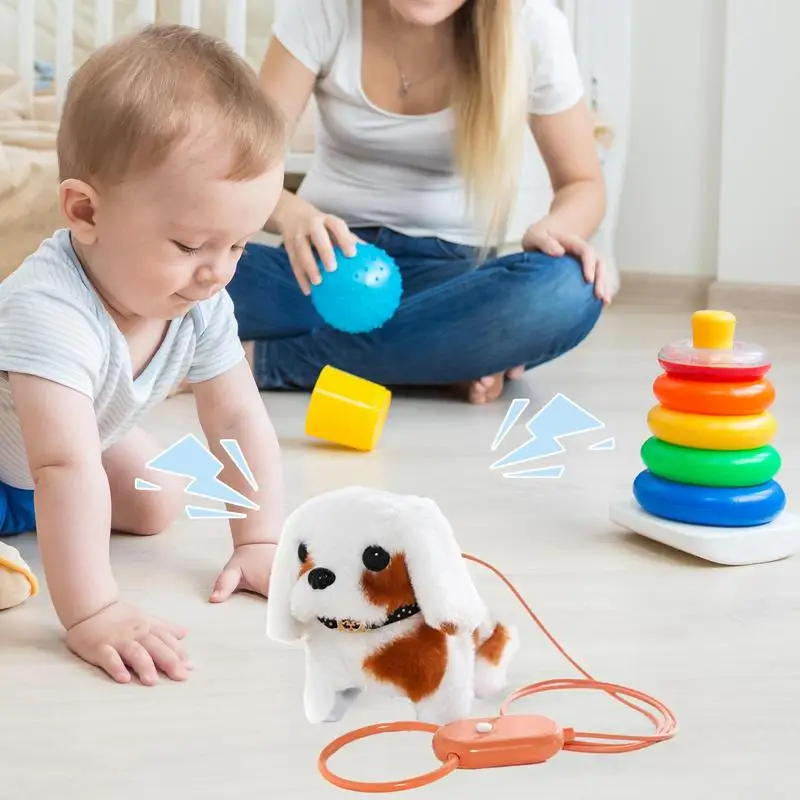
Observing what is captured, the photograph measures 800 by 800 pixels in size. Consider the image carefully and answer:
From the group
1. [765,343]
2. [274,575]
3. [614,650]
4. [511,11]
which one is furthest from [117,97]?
[765,343]

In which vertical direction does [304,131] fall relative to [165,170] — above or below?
below

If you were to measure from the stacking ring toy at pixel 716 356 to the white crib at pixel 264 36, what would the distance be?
124cm

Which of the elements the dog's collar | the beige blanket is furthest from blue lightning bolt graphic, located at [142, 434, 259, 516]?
the beige blanket

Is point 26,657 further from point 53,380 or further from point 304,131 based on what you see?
point 304,131

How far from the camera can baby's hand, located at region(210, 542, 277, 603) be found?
0.81 meters

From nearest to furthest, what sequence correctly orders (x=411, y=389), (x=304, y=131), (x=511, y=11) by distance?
(x=511, y=11) < (x=411, y=389) < (x=304, y=131)

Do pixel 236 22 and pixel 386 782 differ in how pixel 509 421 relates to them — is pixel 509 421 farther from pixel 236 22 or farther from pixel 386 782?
pixel 236 22

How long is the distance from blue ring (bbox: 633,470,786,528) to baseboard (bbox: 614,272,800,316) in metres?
1.31

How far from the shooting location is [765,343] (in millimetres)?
1853

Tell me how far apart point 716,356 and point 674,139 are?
4.99 feet

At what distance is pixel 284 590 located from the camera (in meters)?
0.54

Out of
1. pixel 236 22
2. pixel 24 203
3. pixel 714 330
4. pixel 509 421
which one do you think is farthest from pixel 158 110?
pixel 236 22

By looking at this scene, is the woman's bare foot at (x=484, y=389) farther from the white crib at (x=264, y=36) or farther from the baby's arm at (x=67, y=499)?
the baby's arm at (x=67, y=499)

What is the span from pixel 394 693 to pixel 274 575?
0.25 feet
